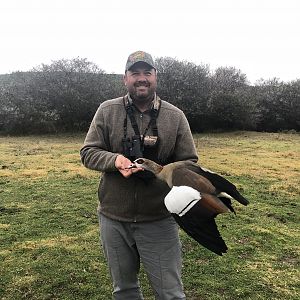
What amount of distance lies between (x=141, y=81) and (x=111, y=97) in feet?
87.6

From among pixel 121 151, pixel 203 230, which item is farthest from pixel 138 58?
pixel 203 230

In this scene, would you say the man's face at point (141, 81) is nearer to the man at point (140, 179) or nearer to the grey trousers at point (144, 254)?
the man at point (140, 179)

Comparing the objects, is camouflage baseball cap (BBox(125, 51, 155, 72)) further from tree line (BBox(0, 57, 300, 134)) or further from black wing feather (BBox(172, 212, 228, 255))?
tree line (BBox(0, 57, 300, 134))

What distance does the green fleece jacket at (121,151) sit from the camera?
3695 mm

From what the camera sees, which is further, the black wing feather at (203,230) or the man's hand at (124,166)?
the man's hand at (124,166)

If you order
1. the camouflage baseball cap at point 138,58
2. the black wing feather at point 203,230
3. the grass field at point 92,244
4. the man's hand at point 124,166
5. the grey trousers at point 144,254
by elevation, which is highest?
the camouflage baseball cap at point 138,58

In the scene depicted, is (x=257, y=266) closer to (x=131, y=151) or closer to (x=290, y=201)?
(x=131, y=151)

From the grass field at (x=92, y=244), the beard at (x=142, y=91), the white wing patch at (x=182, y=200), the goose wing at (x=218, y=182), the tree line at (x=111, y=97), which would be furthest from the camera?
the tree line at (x=111, y=97)

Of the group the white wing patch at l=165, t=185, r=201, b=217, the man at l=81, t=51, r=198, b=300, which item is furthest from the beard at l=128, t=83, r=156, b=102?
the white wing patch at l=165, t=185, r=201, b=217

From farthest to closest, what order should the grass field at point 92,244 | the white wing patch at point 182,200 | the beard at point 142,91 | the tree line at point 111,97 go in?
1. the tree line at point 111,97
2. the grass field at point 92,244
3. the beard at point 142,91
4. the white wing patch at point 182,200

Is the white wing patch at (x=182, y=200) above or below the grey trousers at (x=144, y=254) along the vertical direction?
above

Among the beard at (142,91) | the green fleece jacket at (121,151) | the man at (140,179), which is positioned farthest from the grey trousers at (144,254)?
the beard at (142,91)

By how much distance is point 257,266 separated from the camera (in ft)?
20.2

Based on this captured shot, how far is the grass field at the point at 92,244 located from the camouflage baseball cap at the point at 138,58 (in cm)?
302
